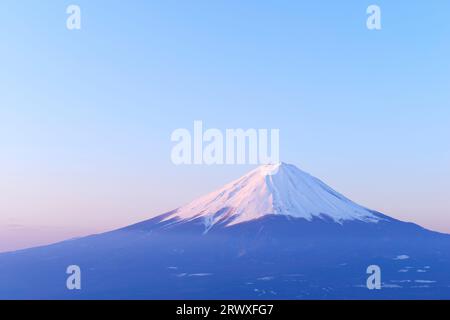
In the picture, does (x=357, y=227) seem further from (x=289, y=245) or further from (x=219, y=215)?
(x=219, y=215)

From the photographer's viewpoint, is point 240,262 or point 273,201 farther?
point 273,201

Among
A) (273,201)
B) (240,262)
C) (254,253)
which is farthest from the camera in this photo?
(273,201)

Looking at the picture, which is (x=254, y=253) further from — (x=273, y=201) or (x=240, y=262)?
(x=273, y=201)

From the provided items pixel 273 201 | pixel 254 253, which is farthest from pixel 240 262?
pixel 273 201

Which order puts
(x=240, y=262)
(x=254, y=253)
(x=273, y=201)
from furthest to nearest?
1. (x=273, y=201)
2. (x=254, y=253)
3. (x=240, y=262)
